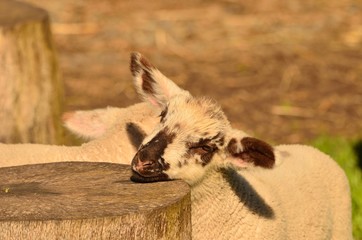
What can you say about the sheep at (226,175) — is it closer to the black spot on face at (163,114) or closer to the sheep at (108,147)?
the black spot on face at (163,114)

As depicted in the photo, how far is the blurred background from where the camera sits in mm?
10266

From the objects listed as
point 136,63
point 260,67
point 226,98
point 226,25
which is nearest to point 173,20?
point 226,25

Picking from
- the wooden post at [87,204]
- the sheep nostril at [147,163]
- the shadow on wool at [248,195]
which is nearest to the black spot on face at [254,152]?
the shadow on wool at [248,195]

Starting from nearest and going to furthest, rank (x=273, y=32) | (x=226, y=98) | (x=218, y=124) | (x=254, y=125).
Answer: (x=218, y=124) → (x=254, y=125) → (x=226, y=98) → (x=273, y=32)

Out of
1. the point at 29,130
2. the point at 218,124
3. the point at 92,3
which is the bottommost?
the point at 92,3

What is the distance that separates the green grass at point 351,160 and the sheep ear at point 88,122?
2.07 m

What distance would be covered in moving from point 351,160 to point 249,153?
3.69 m

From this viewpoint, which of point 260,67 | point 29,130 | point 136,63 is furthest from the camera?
point 260,67

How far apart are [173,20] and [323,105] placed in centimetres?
302

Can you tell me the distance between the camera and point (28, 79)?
7.92m

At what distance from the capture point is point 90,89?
1104 centimetres

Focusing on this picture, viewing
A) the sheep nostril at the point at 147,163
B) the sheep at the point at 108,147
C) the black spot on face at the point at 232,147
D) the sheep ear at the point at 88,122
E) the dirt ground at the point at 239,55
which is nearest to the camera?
the sheep nostril at the point at 147,163

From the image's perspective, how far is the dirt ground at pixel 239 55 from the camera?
34.3ft

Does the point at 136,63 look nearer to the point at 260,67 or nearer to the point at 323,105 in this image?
the point at 323,105
